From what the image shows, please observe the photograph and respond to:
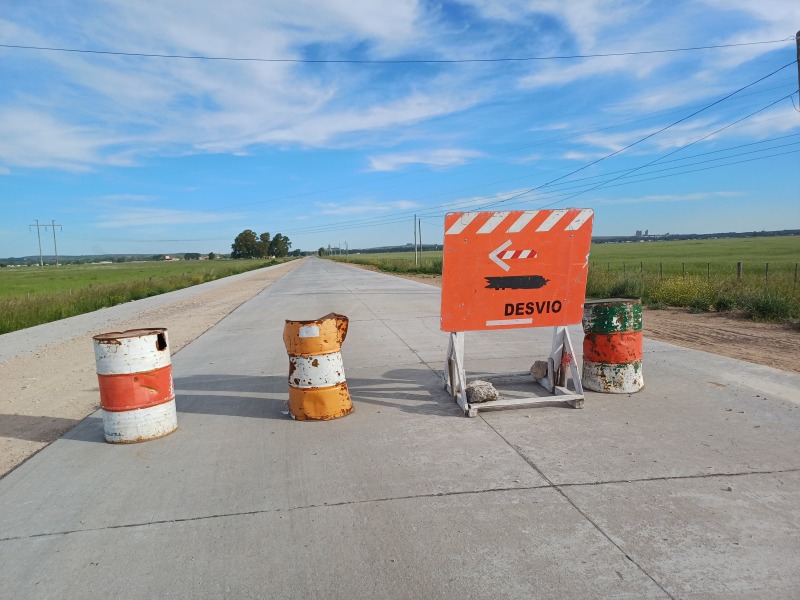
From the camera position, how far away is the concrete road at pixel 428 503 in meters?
2.91

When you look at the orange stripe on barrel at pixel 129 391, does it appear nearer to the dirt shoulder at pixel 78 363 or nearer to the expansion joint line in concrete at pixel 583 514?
the dirt shoulder at pixel 78 363

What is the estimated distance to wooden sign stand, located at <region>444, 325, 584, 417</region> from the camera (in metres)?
5.69

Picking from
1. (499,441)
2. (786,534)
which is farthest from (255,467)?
(786,534)

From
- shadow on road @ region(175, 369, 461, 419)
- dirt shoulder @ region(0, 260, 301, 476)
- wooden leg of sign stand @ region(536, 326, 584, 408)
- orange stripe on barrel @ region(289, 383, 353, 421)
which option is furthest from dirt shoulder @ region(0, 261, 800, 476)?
wooden leg of sign stand @ region(536, 326, 584, 408)

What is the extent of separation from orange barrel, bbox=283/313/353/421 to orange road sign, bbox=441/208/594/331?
1.22 meters

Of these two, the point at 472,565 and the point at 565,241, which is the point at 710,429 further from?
the point at 472,565

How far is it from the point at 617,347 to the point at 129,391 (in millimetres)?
5001

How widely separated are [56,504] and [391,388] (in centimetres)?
375

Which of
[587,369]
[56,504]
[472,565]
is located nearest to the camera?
[472,565]

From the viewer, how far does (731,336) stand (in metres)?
10.4

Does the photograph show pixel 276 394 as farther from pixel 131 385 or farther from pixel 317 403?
pixel 131 385

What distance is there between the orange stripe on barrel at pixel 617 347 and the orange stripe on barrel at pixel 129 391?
4.62m

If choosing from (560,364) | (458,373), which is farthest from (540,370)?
(458,373)

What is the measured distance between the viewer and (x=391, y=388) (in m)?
6.86
